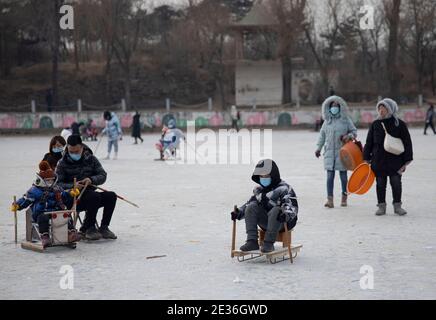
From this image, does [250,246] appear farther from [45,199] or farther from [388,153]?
[388,153]

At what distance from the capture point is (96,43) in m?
65.9

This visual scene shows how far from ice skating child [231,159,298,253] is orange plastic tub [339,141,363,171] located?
152 inches

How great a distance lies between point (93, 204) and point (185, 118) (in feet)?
120

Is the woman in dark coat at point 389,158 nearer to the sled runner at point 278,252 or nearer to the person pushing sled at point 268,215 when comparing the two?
the sled runner at point 278,252

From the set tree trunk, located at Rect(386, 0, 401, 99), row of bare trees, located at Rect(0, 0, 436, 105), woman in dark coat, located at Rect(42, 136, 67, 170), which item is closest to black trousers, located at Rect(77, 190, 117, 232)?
woman in dark coat, located at Rect(42, 136, 67, 170)

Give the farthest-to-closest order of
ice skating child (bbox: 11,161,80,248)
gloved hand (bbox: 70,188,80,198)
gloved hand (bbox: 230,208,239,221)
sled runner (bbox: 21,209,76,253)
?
gloved hand (bbox: 70,188,80,198), ice skating child (bbox: 11,161,80,248), sled runner (bbox: 21,209,76,253), gloved hand (bbox: 230,208,239,221)

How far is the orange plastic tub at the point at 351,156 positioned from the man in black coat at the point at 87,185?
4228 millimetres

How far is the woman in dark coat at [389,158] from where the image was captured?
1130 cm

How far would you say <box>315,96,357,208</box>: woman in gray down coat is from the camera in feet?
40.2

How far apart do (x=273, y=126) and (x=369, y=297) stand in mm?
38874

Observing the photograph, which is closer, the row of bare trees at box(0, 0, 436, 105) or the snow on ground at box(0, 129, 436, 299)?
the snow on ground at box(0, 129, 436, 299)

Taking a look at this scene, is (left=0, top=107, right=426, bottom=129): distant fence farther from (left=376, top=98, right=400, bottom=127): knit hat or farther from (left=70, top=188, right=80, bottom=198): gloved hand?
(left=70, top=188, right=80, bottom=198): gloved hand

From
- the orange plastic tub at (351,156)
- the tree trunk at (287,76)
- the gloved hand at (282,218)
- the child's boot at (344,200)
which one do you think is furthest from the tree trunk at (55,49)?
the gloved hand at (282,218)
